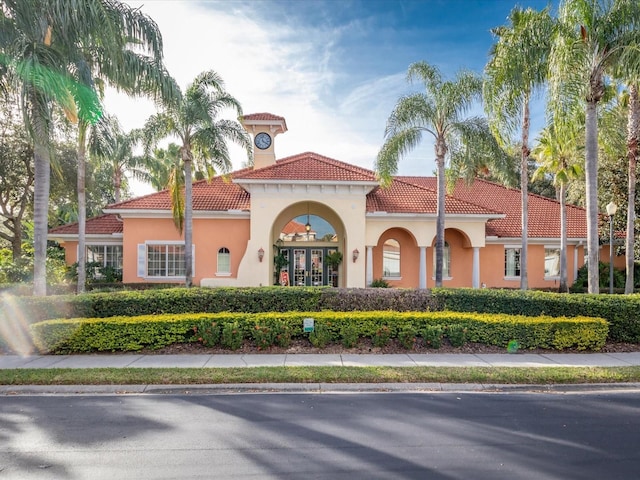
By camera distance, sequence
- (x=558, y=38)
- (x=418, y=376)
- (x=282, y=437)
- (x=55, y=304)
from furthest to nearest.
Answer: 1. (x=558, y=38)
2. (x=55, y=304)
3. (x=418, y=376)
4. (x=282, y=437)

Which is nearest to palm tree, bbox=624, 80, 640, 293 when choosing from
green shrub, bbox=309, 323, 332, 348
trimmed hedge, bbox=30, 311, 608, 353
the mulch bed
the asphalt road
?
the mulch bed

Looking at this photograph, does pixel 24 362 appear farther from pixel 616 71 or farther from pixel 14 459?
pixel 616 71

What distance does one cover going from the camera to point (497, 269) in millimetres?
20703

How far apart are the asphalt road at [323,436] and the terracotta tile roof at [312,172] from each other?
12.0 meters

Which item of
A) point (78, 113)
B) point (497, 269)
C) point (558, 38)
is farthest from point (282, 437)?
point (497, 269)

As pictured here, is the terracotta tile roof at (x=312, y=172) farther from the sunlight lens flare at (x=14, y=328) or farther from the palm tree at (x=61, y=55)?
the sunlight lens flare at (x=14, y=328)

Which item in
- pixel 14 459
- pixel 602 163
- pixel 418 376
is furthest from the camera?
pixel 602 163

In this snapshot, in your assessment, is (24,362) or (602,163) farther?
(602,163)

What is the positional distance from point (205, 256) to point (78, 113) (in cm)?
929

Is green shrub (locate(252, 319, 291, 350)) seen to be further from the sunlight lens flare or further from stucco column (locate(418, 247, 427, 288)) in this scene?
stucco column (locate(418, 247, 427, 288))

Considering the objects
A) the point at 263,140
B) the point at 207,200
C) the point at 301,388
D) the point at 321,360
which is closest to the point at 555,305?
the point at 321,360

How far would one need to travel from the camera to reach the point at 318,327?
9969 mm

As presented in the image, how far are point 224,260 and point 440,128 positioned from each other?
11.5m

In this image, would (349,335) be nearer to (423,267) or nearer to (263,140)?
(423,267)
